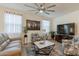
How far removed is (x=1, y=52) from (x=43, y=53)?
2.90 feet

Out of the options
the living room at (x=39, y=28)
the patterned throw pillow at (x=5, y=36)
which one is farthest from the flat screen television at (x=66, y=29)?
the patterned throw pillow at (x=5, y=36)

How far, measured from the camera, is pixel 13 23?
252cm

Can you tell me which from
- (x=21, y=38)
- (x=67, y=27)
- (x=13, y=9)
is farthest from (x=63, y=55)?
(x=13, y=9)

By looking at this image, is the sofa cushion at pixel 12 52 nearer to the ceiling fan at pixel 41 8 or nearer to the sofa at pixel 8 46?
the sofa at pixel 8 46

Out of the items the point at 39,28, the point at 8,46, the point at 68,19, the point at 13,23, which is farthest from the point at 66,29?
the point at 8,46

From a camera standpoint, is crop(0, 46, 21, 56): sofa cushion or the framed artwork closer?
crop(0, 46, 21, 56): sofa cushion

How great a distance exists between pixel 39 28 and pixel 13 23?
60 cm

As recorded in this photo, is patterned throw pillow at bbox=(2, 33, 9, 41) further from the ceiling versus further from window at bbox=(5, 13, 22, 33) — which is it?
the ceiling

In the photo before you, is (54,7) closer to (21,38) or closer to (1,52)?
(21,38)

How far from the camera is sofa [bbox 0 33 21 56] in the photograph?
236cm

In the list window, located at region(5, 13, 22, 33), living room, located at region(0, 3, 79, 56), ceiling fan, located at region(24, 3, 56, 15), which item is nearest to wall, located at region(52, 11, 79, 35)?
living room, located at region(0, 3, 79, 56)

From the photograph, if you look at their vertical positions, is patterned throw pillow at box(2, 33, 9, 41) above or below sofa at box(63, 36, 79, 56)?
above

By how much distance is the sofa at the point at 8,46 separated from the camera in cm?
236

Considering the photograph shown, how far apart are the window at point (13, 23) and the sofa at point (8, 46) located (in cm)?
16
